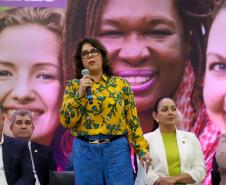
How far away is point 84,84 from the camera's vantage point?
242cm

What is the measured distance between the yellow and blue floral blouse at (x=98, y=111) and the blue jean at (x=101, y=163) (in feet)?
0.23

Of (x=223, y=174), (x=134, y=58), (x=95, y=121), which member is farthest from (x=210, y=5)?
(x=95, y=121)

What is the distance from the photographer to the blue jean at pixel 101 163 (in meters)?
2.49

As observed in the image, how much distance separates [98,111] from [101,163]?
0.26 meters

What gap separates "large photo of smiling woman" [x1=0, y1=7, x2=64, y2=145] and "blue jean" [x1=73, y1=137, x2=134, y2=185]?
293cm

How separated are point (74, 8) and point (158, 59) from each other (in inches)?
42.3

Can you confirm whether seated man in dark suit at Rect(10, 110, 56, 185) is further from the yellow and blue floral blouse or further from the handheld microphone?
the handheld microphone

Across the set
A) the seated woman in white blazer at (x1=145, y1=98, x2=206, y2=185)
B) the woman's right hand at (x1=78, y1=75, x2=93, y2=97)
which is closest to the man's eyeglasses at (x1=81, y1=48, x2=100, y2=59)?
the woman's right hand at (x1=78, y1=75, x2=93, y2=97)

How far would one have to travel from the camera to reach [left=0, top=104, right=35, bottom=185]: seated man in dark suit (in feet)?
11.3

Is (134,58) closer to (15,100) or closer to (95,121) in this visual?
(15,100)

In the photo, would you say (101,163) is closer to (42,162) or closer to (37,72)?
(42,162)

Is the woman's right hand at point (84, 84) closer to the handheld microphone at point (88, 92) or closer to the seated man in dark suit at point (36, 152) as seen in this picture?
the handheld microphone at point (88, 92)

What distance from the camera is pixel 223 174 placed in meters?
3.62

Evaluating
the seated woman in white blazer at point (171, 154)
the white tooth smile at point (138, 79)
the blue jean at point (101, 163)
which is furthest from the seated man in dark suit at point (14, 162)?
the white tooth smile at point (138, 79)
